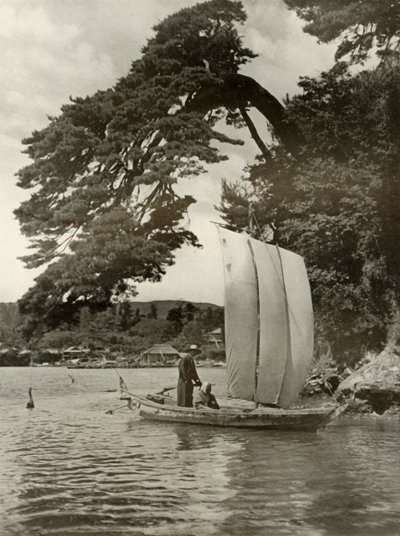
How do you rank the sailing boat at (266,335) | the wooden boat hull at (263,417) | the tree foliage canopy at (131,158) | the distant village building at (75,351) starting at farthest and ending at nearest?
the distant village building at (75,351), the sailing boat at (266,335), the wooden boat hull at (263,417), the tree foliage canopy at (131,158)

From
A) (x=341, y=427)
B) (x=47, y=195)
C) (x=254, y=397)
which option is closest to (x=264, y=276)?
(x=254, y=397)

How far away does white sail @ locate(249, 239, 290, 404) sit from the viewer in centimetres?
1245

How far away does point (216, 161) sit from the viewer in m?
11.6

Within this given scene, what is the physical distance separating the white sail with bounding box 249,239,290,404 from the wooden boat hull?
388mm

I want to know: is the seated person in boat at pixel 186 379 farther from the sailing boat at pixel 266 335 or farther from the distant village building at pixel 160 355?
the sailing boat at pixel 266 335

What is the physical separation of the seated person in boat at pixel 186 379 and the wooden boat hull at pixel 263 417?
284 mm

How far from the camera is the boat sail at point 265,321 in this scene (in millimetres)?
12469

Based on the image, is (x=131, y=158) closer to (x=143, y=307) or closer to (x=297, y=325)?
(x=143, y=307)

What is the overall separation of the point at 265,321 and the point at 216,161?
3076 millimetres

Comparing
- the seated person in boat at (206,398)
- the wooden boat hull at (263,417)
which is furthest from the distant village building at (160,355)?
the wooden boat hull at (263,417)

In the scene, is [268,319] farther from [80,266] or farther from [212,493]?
[212,493]

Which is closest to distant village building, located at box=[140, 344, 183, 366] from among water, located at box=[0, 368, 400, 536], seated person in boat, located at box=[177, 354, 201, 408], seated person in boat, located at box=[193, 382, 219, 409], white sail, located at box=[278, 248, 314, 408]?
seated person in boat, located at box=[177, 354, 201, 408]

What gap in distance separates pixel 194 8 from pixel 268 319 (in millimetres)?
5489

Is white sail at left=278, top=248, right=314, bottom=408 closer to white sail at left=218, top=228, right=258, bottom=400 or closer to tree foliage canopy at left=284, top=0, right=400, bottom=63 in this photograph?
white sail at left=218, top=228, right=258, bottom=400
